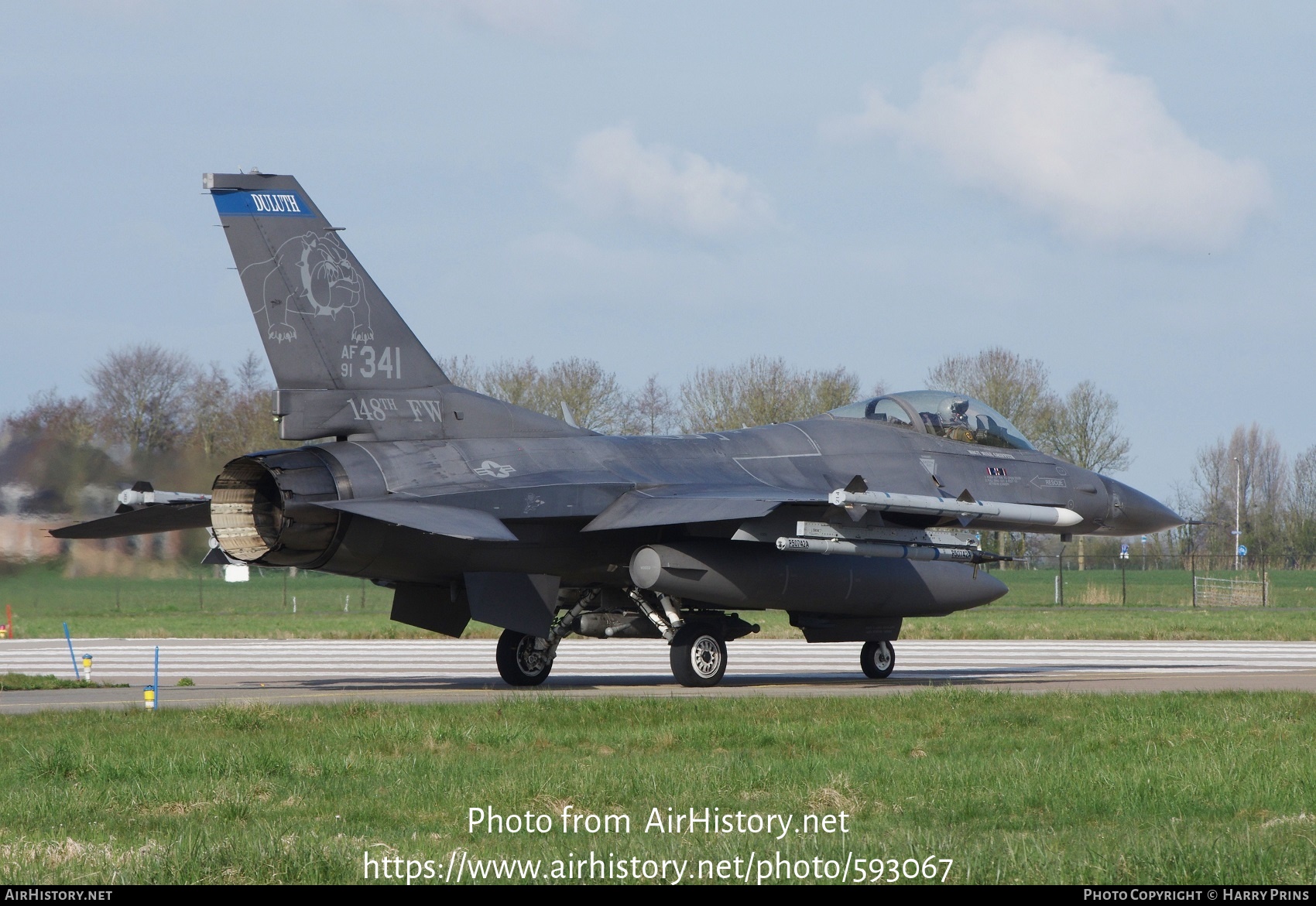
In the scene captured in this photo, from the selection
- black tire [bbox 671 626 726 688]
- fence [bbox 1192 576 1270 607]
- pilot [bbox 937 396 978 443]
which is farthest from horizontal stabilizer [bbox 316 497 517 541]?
fence [bbox 1192 576 1270 607]

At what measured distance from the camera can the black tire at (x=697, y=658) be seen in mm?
16484

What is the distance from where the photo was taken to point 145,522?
16047mm

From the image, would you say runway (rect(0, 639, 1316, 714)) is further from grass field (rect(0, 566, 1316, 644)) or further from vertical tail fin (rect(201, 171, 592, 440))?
vertical tail fin (rect(201, 171, 592, 440))

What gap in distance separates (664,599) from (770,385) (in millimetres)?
39609

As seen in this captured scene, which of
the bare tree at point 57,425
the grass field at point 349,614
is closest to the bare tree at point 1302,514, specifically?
the grass field at point 349,614

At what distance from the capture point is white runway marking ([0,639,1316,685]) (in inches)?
810

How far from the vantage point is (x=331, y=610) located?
43.7m

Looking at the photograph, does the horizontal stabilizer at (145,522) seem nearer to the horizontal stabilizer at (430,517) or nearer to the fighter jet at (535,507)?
the fighter jet at (535,507)

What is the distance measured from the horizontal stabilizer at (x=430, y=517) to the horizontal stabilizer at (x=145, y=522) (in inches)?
100

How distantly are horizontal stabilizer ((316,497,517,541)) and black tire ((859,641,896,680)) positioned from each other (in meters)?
6.04

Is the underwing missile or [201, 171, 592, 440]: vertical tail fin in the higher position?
[201, 171, 592, 440]: vertical tail fin

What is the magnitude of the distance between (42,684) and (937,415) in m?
12.1

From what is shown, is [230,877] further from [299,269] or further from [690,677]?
[690,677]

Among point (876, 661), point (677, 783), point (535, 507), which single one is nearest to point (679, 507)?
point (535, 507)
